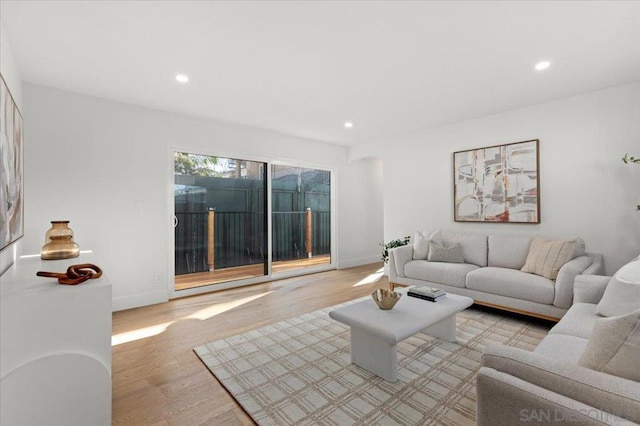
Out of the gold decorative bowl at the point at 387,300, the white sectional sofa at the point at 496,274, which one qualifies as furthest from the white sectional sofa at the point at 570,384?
the white sectional sofa at the point at 496,274

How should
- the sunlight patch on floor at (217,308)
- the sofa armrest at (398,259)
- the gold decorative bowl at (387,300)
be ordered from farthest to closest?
the sofa armrest at (398,259)
the sunlight patch on floor at (217,308)
the gold decorative bowl at (387,300)

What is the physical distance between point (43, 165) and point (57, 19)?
1.72 meters

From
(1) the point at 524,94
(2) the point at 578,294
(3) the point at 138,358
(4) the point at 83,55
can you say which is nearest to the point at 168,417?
(3) the point at 138,358

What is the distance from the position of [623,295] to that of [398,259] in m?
2.48

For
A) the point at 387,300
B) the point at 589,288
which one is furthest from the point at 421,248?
the point at 387,300

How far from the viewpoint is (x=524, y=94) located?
3.41 m

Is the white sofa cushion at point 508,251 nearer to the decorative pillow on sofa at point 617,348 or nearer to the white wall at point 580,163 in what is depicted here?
the white wall at point 580,163

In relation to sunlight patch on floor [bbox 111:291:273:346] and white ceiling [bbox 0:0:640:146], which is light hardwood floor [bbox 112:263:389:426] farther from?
white ceiling [bbox 0:0:640:146]

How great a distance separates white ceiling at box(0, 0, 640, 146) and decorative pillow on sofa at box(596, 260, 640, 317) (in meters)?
1.73

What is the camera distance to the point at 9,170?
1.99 metres

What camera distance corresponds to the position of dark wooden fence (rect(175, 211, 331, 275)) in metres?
4.31

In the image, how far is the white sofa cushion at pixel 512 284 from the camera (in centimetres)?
289

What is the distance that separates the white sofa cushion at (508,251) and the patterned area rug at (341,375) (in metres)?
0.76

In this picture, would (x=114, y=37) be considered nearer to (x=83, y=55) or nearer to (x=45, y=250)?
(x=83, y=55)
